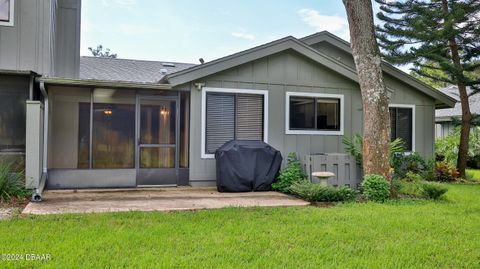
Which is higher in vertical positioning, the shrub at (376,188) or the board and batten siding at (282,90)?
the board and batten siding at (282,90)

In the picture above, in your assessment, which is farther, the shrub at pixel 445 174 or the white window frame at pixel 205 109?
the shrub at pixel 445 174

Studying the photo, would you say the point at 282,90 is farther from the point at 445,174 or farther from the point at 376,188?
the point at 445,174

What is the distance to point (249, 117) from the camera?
33.1 ft

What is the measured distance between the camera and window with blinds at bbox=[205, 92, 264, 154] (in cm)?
977

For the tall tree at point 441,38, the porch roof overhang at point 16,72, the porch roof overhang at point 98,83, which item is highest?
the tall tree at point 441,38

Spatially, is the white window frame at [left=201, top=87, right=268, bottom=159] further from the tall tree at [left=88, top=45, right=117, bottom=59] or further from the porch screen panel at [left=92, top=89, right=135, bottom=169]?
the tall tree at [left=88, top=45, right=117, bottom=59]

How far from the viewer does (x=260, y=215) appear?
6312mm

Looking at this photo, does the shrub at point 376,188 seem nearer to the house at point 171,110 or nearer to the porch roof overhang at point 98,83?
the house at point 171,110

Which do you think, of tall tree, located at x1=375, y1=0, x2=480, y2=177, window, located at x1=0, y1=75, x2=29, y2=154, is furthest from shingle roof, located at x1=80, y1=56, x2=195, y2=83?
tall tree, located at x1=375, y1=0, x2=480, y2=177

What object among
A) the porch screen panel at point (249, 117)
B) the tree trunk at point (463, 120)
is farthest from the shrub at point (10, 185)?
the tree trunk at point (463, 120)

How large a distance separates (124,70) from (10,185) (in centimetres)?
644

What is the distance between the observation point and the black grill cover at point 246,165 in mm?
8945

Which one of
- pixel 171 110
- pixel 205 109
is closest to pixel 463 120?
pixel 205 109

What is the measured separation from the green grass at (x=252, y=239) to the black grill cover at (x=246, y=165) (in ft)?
7.19
